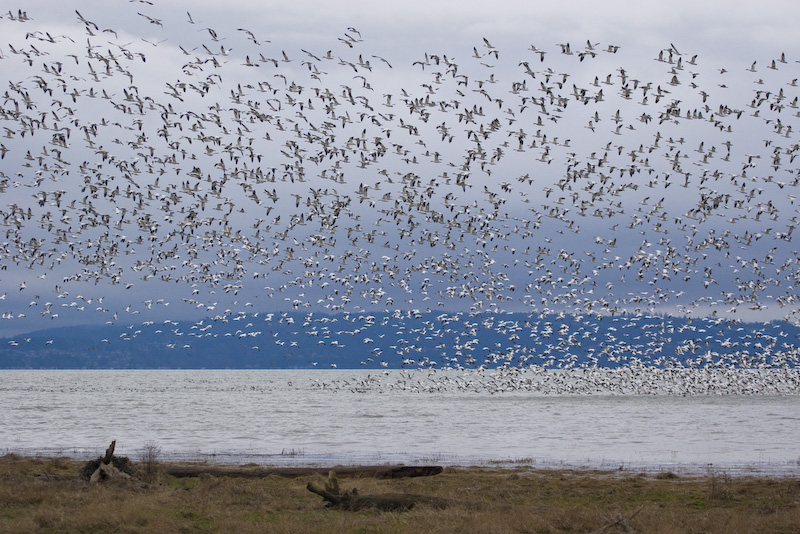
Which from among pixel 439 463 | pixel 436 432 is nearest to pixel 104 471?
pixel 439 463

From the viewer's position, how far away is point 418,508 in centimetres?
1753

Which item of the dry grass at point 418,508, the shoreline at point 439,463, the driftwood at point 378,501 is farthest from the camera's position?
the shoreline at point 439,463

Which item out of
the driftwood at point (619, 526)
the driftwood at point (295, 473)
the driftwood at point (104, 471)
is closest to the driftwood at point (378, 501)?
the driftwood at point (619, 526)

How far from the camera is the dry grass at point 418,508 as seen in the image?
51.7 ft

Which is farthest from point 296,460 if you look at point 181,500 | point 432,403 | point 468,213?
point 432,403

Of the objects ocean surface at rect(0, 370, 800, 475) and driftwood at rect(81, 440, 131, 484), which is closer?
driftwood at rect(81, 440, 131, 484)

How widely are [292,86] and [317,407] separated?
31987mm

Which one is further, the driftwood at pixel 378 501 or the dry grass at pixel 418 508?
the driftwood at pixel 378 501

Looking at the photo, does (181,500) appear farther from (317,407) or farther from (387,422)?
(317,407)

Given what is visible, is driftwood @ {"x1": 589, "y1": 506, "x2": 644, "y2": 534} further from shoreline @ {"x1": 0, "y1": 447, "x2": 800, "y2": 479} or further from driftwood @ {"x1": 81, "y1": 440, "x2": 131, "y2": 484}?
shoreline @ {"x1": 0, "y1": 447, "x2": 800, "y2": 479}

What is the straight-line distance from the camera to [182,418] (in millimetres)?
55781

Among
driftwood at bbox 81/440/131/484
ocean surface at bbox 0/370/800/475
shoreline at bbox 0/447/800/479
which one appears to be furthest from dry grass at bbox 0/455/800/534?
ocean surface at bbox 0/370/800/475

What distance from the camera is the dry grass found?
15758 millimetres

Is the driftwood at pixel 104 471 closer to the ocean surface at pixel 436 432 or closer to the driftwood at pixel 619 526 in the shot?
the ocean surface at pixel 436 432
